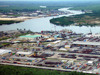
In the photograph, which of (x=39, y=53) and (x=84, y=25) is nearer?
(x=39, y=53)

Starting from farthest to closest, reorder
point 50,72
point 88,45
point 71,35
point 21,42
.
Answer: point 71,35 < point 21,42 < point 88,45 < point 50,72

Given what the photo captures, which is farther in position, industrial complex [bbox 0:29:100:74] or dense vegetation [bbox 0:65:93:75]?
industrial complex [bbox 0:29:100:74]

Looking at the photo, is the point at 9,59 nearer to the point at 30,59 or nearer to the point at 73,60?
the point at 30,59

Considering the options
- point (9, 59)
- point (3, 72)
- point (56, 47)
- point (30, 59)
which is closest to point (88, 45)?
point (56, 47)

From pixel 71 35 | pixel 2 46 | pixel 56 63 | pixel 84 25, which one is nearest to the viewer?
pixel 56 63

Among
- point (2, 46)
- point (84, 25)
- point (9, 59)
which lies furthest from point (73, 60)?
point (84, 25)

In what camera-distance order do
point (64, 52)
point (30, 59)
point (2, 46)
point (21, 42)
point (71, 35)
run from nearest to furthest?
point (30, 59), point (64, 52), point (2, 46), point (21, 42), point (71, 35)

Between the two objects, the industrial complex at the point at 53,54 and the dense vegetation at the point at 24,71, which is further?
the industrial complex at the point at 53,54

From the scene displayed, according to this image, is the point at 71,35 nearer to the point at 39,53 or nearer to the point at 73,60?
the point at 39,53

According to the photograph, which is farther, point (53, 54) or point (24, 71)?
point (53, 54)
